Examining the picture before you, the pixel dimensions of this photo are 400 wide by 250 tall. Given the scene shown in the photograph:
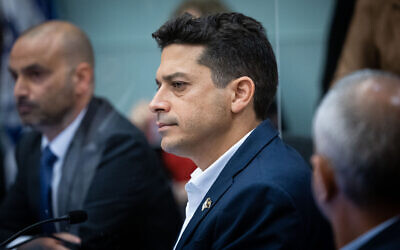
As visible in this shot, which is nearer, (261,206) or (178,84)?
(261,206)

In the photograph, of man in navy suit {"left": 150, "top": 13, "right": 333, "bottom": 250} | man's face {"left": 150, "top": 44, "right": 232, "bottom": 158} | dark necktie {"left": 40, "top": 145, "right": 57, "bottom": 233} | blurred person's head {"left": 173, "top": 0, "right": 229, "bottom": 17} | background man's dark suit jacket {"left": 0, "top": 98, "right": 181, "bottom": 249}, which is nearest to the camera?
man in navy suit {"left": 150, "top": 13, "right": 333, "bottom": 250}

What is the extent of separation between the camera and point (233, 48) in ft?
4.74

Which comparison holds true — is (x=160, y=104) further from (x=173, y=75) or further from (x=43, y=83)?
(x=43, y=83)

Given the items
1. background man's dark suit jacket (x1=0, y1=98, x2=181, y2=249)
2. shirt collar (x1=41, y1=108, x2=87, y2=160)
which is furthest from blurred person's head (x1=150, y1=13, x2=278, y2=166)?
shirt collar (x1=41, y1=108, x2=87, y2=160)

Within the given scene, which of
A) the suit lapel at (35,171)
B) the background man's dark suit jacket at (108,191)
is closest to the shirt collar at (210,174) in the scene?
the background man's dark suit jacket at (108,191)

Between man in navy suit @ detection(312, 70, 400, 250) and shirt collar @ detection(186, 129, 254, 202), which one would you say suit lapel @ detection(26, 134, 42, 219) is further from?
man in navy suit @ detection(312, 70, 400, 250)

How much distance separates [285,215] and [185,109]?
415mm

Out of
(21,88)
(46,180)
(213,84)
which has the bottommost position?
(46,180)

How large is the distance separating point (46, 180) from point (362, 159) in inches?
62.3

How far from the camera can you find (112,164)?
205 centimetres

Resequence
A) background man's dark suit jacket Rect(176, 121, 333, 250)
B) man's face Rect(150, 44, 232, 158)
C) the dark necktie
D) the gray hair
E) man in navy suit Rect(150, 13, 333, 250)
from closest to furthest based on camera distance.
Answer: the gray hair
background man's dark suit jacket Rect(176, 121, 333, 250)
man in navy suit Rect(150, 13, 333, 250)
man's face Rect(150, 44, 232, 158)
the dark necktie

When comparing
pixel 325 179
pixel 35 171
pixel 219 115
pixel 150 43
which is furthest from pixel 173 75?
pixel 150 43

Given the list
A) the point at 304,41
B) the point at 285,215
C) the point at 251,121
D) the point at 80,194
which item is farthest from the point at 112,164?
the point at 304,41

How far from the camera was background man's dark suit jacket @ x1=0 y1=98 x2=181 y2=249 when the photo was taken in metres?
1.97
